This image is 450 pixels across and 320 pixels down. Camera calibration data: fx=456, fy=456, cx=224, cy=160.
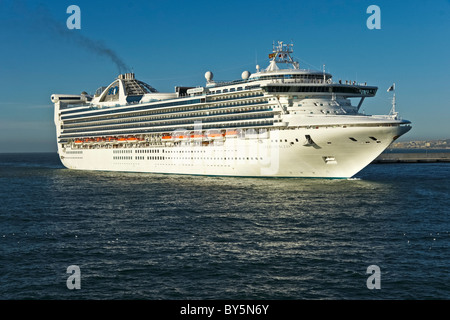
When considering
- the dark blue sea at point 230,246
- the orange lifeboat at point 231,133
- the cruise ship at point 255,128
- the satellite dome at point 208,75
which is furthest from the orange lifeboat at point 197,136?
the dark blue sea at point 230,246

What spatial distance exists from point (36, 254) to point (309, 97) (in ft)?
135

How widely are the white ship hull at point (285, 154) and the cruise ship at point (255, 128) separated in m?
0.11

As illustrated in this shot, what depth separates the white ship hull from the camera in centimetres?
5212

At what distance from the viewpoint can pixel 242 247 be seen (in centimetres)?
2662

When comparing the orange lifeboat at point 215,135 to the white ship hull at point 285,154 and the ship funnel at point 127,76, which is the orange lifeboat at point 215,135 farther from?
the ship funnel at point 127,76

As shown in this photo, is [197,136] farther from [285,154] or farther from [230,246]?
[230,246]

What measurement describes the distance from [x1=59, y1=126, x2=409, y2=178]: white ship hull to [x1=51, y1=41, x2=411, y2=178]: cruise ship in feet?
0.37

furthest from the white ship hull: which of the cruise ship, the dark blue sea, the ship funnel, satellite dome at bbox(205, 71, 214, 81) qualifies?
the ship funnel

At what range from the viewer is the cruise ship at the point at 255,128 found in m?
52.8

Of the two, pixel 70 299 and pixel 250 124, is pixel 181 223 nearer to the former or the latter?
pixel 70 299

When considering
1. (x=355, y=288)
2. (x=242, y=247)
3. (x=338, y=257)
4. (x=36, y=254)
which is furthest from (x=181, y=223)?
(x=355, y=288)

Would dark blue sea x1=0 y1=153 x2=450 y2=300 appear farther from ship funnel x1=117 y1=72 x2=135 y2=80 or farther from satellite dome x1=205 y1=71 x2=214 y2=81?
ship funnel x1=117 y1=72 x2=135 y2=80
